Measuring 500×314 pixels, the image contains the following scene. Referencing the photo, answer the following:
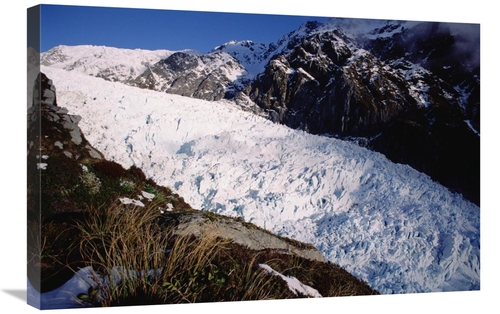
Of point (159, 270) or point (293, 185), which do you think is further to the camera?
point (293, 185)

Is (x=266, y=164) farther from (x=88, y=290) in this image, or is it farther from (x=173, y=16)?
(x=88, y=290)

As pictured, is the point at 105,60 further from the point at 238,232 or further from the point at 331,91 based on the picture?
the point at 331,91

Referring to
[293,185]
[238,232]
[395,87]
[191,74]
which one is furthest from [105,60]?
[395,87]

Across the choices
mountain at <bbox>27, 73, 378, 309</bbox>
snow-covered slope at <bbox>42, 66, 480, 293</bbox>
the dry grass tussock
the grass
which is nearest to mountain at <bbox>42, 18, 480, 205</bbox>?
snow-covered slope at <bbox>42, 66, 480, 293</bbox>

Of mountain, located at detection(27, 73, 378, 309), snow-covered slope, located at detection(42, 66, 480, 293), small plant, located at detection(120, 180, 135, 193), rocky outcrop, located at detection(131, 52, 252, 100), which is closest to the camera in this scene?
mountain, located at detection(27, 73, 378, 309)

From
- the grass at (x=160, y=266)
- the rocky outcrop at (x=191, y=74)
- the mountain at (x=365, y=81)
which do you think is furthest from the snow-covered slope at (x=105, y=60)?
the grass at (x=160, y=266)

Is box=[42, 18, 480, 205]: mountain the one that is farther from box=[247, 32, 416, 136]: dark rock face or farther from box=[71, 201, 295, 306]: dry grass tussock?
box=[71, 201, 295, 306]: dry grass tussock
